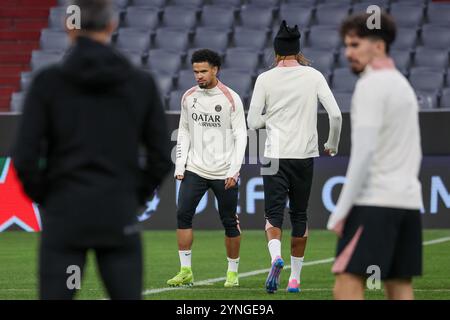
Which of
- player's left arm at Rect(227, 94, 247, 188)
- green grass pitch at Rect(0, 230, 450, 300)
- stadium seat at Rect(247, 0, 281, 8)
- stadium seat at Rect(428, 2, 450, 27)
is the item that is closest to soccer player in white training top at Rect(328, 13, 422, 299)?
green grass pitch at Rect(0, 230, 450, 300)

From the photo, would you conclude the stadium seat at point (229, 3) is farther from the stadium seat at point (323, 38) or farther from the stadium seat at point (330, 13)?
the stadium seat at point (323, 38)

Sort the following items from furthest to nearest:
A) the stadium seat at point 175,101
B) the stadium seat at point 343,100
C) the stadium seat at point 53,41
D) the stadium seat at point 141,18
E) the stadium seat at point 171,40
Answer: the stadium seat at point 141,18, the stadium seat at point 53,41, the stadium seat at point 171,40, the stadium seat at point 175,101, the stadium seat at point 343,100

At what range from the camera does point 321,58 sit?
18984mm

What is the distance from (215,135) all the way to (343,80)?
837cm

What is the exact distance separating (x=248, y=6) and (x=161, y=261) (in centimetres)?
914

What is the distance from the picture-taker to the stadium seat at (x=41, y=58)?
19.6 metres

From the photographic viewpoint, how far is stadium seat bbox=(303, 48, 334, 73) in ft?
61.6

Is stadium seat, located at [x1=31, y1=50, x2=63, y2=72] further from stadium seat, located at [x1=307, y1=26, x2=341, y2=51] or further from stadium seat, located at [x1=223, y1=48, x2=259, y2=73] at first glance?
stadium seat, located at [x1=307, y1=26, x2=341, y2=51]

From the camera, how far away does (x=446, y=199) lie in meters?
15.6

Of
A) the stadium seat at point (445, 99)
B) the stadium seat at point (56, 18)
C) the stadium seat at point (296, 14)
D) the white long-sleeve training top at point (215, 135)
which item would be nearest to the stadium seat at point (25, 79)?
the stadium seat at point (56, 18)

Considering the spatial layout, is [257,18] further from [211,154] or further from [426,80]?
[211,154]

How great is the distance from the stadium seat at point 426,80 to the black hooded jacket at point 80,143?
13.8 metres

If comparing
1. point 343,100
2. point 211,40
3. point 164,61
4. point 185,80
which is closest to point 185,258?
point 343,100

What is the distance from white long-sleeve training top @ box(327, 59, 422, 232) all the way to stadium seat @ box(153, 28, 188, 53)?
48.3 ft
